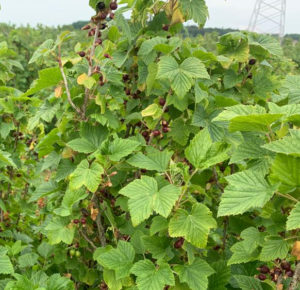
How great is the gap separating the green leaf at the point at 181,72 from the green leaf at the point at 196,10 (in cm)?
35

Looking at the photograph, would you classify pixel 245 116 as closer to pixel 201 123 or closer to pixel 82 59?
pixel 201 123

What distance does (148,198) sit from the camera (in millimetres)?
1442

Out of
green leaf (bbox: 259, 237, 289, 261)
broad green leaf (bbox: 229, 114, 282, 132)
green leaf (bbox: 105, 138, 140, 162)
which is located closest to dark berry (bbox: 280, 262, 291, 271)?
green leaf (bbox: 259, 237, 289, 261)

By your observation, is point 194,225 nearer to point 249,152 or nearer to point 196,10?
point 249,152

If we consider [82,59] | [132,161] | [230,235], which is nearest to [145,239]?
[132,161]

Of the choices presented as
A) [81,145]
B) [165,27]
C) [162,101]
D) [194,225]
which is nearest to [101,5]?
[165,27]

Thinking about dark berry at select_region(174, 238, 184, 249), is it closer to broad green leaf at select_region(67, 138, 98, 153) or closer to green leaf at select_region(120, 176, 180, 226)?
green leaf at select_region(120, 176, 180, 226)

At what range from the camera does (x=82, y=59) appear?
1912 mm

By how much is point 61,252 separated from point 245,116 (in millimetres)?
1494

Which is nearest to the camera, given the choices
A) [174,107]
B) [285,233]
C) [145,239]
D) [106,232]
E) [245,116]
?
[245,116]

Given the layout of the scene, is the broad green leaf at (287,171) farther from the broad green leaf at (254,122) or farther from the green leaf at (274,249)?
the green leaf at (274,249)

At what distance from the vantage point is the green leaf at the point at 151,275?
56.5 inches

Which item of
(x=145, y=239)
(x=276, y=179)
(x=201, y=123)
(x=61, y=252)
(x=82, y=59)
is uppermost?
(x=82, y=59)

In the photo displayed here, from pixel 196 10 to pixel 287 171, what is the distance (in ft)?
3.77
